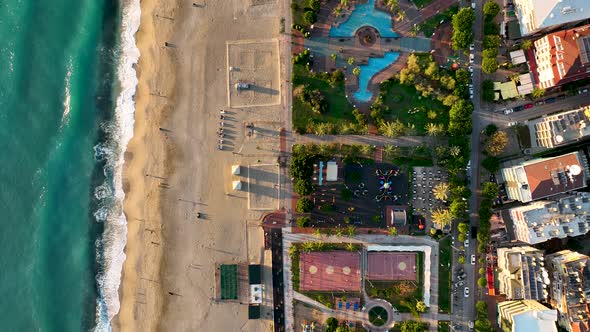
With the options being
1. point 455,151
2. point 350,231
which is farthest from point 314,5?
point 350,231

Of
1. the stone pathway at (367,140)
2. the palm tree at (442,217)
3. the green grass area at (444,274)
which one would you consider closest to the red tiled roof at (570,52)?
the stone pathway at (367,140)

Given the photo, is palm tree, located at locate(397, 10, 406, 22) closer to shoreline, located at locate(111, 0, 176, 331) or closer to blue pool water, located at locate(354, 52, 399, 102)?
blue pool water, located at locate(354, 52, 399, 102)

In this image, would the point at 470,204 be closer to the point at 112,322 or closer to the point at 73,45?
the point at 112,322

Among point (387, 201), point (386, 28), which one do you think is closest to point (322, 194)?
point (387, 201)

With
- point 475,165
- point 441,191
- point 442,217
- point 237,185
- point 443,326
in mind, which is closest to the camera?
point 441,191

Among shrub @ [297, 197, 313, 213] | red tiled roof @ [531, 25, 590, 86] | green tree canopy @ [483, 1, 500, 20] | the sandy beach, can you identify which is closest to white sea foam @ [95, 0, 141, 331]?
the sandy beach

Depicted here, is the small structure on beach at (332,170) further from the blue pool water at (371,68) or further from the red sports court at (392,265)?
the red sports court at (392,265)

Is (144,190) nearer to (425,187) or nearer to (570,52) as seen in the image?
(425,187)

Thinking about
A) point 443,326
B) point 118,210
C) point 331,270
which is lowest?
point 443,326

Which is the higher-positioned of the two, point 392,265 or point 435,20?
point 435,20
